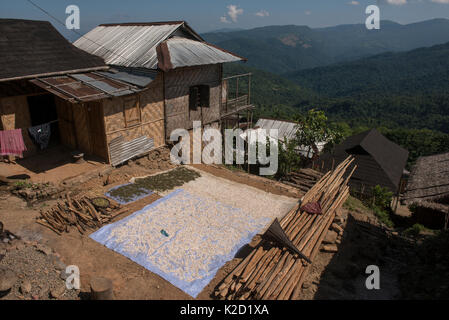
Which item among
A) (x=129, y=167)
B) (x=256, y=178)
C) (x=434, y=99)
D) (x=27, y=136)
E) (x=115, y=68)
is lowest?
(x=434, y=99)

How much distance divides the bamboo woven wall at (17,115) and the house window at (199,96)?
922 centimetres

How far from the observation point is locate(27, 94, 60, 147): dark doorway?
1448cm

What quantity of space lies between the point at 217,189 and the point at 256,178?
3017mm

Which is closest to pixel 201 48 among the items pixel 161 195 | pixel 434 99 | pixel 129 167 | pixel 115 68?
pixel 115 68

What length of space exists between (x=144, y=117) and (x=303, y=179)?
30.5 feet

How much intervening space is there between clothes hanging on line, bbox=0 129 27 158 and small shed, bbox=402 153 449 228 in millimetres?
19587

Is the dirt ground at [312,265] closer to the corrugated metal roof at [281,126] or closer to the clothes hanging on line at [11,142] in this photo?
the clothes hanging on line at [11,142]

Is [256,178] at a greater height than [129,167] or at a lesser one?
lesser

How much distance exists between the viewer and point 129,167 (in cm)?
1559

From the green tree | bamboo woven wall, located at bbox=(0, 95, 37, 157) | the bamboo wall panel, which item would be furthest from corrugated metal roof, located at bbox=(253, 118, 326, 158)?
bamboo woven wall, located at bbox=(0, 95, 37, 157)

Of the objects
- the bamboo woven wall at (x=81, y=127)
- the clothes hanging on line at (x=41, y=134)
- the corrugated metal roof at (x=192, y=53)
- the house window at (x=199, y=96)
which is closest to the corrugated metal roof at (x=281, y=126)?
the house window at (x=199, y=96)
